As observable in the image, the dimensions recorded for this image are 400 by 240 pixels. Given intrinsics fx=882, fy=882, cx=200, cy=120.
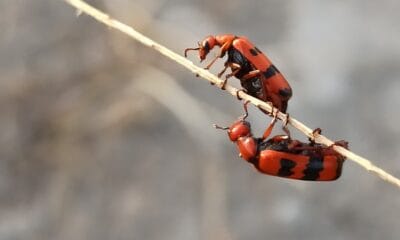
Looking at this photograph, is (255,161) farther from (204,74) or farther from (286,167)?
(204,74)

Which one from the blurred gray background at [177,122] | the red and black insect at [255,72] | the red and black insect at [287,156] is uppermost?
the blurred gray background at [177,122]

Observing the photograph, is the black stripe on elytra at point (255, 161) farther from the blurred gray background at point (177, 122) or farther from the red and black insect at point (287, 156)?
the blurred gray background at point (177, 122)

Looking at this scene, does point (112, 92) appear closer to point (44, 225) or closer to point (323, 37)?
point (44, 225)

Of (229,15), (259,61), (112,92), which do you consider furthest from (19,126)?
(259,61)

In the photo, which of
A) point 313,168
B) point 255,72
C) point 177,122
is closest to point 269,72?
point 255,72

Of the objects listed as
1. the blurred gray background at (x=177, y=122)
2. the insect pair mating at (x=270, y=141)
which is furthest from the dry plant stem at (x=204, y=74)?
the blurred gray background at (x=177, y=122)

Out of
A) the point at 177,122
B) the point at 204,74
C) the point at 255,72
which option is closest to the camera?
the point at 204,74

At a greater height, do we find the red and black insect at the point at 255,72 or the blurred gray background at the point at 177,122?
the blurred gray background at the point at 177,122
